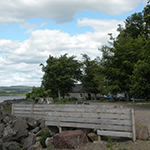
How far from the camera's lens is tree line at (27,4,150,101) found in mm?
28098

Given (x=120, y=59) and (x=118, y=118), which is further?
(x=120, y=59)

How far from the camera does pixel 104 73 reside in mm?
45094

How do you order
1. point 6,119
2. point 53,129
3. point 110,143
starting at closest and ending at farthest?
point 110,143 < point 53,129 < point 6,119

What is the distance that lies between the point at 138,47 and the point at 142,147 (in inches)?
1308

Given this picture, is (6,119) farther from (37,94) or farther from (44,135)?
(37,94)

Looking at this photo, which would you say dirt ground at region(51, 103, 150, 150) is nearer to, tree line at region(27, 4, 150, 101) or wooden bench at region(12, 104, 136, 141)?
wooden bench at region(12, 104, 136, 141)

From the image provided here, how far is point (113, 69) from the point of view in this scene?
40438 millimetres

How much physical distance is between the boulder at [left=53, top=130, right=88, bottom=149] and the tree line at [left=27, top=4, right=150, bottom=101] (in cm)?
1606

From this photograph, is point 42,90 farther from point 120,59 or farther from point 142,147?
point 142,147

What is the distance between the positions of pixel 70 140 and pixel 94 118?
6.52 feet

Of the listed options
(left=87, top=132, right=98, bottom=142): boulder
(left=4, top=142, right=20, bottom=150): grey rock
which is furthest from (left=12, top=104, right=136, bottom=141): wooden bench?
(left=4, top=142, right=20, bottom=150): grey rock

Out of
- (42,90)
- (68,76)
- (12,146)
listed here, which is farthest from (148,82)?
(68,76)

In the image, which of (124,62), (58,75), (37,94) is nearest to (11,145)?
(37,94)

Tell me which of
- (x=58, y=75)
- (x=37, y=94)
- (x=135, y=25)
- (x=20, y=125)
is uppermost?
(x=135, y=25)
